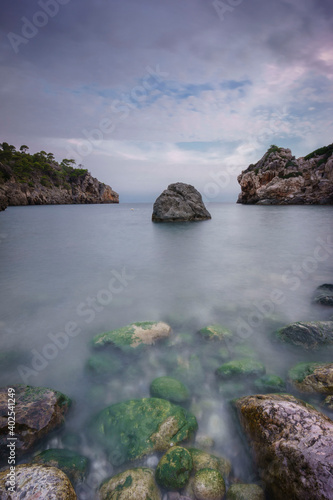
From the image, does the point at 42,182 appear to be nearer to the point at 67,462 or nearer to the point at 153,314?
the point at 153,314

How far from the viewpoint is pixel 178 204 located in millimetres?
20688

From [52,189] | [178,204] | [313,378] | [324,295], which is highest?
[52,189]

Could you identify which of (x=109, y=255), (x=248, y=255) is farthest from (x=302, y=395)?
(x=109, y=255)

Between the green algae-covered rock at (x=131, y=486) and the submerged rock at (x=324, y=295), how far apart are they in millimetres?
5256

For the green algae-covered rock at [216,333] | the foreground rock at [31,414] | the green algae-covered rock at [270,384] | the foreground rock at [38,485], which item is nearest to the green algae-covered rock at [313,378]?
the green algae-covered rock at [270,384]

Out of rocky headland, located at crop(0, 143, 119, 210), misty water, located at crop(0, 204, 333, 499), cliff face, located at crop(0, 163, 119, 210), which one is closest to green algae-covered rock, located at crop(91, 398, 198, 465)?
misty water, located at crop(0, 204, 333, 499)

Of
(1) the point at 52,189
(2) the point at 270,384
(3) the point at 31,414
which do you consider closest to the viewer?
(3) the point at 31,414

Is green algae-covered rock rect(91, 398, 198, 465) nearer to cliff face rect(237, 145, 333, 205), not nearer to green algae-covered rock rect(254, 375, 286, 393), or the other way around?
green algae-covered rock rect(254, 375, 286, 393)

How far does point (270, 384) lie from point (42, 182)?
77298mm

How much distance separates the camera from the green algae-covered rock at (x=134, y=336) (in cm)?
402

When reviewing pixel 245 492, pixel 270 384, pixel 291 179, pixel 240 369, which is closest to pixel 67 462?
pixel 245 492

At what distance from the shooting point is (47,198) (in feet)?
220

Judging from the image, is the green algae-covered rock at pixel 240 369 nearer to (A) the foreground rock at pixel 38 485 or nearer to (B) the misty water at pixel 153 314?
(B) the misty water at pixel 153 314

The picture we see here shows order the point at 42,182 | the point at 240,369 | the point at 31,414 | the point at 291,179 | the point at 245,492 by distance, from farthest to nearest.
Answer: the point at 42,182
the point at 291,179
the point at 240,369
the point at 31,414
the point at 245,492
